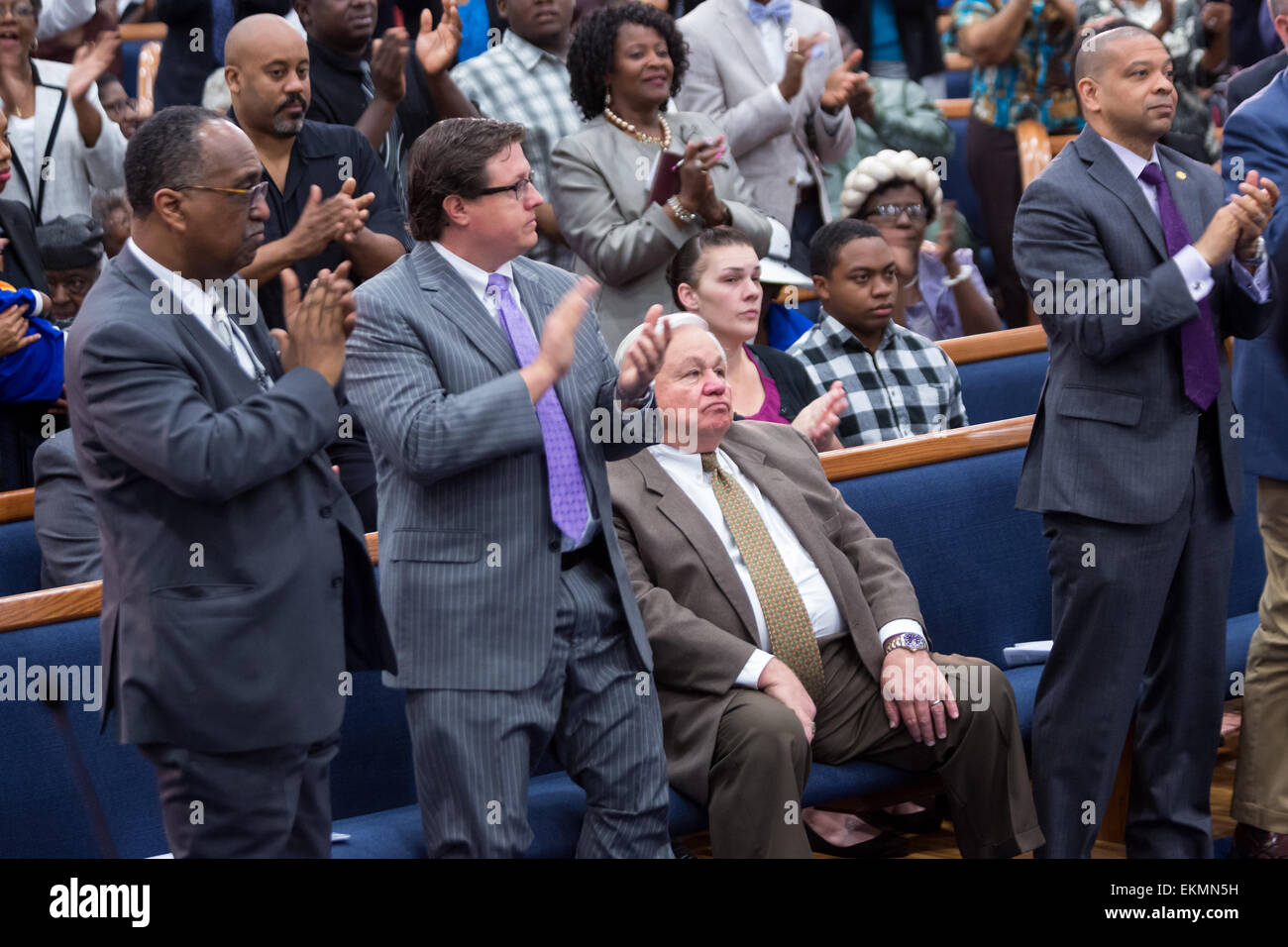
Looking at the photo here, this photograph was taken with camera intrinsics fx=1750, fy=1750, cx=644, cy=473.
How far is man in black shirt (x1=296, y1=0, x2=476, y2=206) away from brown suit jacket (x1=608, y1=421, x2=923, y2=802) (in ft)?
4.42

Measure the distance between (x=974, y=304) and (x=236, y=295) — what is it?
118 inches

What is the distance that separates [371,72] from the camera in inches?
162

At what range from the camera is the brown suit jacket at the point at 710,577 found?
285cm

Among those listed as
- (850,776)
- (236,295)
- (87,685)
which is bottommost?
(850,776)

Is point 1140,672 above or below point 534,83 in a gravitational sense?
below

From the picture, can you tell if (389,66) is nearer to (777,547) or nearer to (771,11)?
(771,11)

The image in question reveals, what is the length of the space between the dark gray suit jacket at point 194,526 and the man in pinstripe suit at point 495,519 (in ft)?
0.77

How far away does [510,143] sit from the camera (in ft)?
8.20

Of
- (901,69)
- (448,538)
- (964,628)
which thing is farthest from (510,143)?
(901,69)

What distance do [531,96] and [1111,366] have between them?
189cm

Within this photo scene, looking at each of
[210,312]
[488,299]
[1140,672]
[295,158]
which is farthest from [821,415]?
[210,312]

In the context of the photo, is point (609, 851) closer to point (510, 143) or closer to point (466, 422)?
point (466, 422)

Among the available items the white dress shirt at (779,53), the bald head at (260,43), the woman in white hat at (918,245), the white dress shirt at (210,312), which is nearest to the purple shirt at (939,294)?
the woman in white hat at (918,245)

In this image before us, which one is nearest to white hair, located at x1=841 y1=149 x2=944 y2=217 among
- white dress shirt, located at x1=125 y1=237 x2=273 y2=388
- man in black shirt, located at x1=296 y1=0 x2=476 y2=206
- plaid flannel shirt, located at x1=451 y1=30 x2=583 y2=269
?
plaid flannel shirt, located at x1=451 y1=30 x2=583 y2=269
